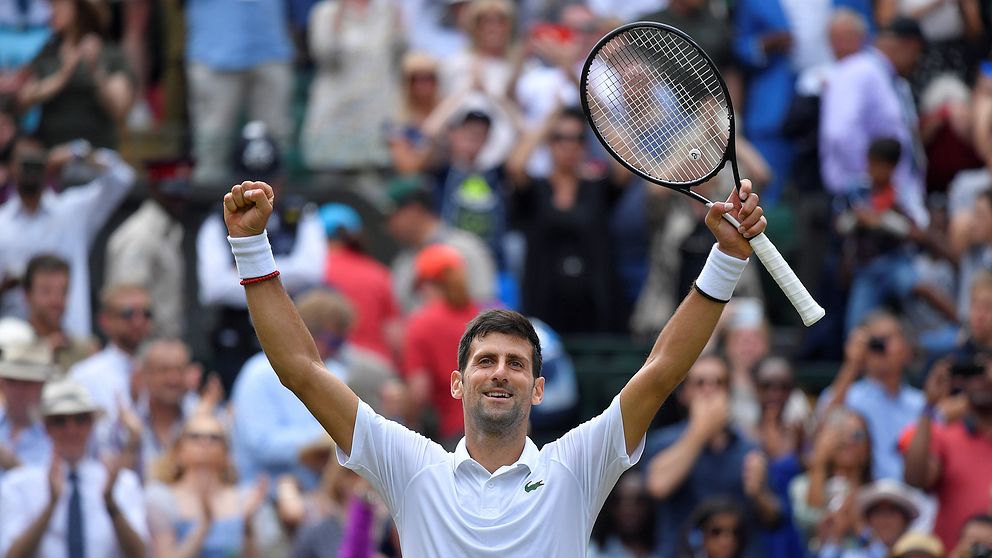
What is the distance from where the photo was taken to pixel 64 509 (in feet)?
31.3

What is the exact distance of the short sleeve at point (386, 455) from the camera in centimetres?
609

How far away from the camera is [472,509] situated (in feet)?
19.8

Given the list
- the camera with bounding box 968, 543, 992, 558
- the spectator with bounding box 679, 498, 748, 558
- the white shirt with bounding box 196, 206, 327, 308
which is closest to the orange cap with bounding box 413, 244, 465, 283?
the white shirt with bounding box 196, 206, 327, 308

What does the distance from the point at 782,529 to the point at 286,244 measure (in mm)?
3510

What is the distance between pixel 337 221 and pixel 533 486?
690 cm

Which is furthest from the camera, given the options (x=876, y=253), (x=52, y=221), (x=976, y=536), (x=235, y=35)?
(x=235, y=35)

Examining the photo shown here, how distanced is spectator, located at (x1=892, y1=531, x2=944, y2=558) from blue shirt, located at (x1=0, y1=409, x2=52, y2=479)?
4062 millimetres

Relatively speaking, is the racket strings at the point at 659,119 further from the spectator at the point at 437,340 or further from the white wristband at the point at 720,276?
the spectator at the point at 437,340

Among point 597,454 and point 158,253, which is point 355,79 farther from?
point 597,454

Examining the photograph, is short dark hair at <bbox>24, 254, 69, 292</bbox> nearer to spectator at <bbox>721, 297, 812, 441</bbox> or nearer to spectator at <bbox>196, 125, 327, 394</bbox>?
spectator at <bbox>196, 125, 327, 394</bbox>

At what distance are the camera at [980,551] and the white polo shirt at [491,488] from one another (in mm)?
3198

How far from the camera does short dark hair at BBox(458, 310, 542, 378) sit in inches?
241

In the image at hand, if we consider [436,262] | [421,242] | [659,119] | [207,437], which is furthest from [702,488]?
[659,119]

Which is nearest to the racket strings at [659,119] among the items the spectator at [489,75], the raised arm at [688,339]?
the raised arm at [688,339]
